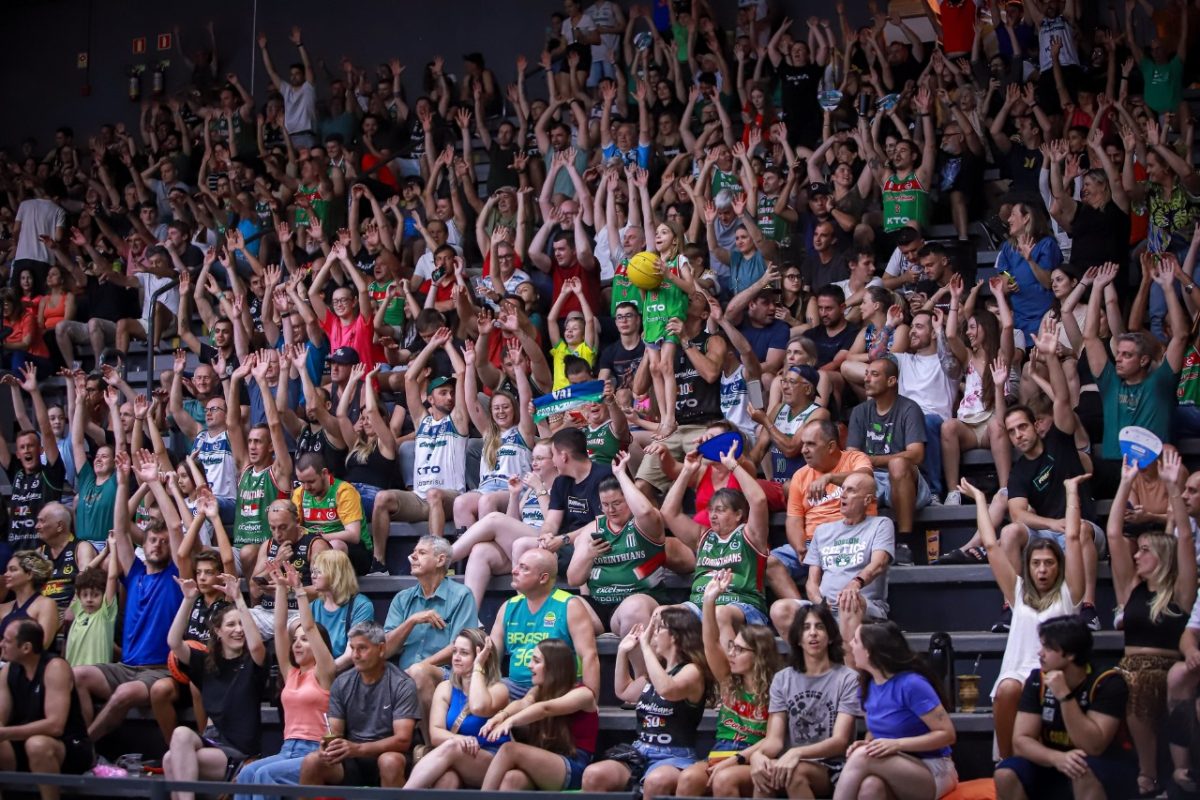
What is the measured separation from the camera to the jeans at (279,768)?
24.8 feet

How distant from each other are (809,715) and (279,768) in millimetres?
2717

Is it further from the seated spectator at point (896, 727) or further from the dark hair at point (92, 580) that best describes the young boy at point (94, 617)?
the seated spectator at point (896, 727)

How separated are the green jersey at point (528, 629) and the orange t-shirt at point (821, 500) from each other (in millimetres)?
1411

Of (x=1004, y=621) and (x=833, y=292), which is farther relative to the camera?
(x=833, y=292)

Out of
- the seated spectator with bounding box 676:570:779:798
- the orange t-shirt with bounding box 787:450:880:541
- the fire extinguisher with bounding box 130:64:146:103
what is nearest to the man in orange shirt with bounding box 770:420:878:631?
the orange t-shirt with bounding box 787:450:880:541

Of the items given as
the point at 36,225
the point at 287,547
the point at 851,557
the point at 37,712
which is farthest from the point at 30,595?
the point at 36,225

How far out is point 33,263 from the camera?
14.5 metres

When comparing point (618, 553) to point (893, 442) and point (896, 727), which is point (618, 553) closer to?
point (893, 442)

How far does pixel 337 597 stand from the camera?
8.58 meters

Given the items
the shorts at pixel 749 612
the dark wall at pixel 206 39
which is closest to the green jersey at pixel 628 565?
the shorts at pixel 749 612

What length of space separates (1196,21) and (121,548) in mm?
9195

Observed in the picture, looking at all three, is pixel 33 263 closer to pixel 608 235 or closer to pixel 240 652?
pixel 608 235

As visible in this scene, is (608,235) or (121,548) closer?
(121,548)

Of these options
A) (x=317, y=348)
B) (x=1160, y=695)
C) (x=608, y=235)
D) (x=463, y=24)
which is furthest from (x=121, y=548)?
(x=463, y=24)
